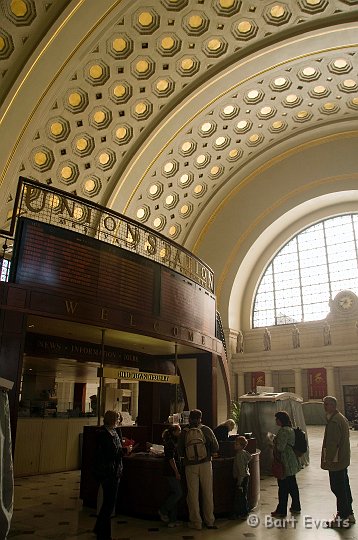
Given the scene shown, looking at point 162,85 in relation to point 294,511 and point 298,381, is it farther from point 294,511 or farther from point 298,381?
point 298,381

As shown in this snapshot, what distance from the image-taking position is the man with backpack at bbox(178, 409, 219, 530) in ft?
16.2

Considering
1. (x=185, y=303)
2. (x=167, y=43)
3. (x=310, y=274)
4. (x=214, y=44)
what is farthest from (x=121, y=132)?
(x=310, y=274)

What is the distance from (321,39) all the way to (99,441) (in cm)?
1450

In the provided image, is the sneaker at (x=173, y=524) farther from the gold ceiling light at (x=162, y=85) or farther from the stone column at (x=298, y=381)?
the stone column at (x=298, y=381)

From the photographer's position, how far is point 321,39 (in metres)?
14.0

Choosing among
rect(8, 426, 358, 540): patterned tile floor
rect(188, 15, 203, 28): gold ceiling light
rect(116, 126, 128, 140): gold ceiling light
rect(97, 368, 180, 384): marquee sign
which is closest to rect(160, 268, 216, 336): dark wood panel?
rect(97, 368, 180, 384): marquee sign

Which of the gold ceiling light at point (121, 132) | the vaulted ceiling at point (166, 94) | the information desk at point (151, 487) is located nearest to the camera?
the information desk at point (151, 487)

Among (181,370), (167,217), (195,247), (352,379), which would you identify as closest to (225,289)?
(195,247)

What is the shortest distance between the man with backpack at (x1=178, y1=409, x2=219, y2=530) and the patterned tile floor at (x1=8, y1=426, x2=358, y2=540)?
0.65ft

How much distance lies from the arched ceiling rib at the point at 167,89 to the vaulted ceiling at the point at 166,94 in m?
0.04

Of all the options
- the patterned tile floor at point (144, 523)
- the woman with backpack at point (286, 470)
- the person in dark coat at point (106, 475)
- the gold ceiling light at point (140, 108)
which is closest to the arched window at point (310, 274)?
the gold ceiling light at point (140, 108)

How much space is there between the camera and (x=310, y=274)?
23547mm

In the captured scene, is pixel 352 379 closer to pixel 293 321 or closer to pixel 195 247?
pixel 293 321

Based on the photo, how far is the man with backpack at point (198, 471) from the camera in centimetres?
493
